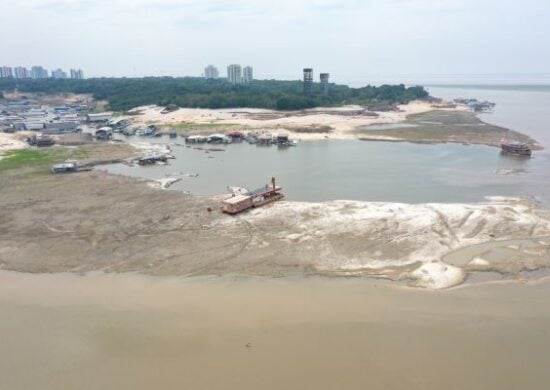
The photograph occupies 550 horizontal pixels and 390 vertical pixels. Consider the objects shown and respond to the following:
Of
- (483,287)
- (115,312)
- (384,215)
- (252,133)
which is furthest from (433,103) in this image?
(115,312)

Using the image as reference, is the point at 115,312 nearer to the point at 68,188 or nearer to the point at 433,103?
the point at 68,188

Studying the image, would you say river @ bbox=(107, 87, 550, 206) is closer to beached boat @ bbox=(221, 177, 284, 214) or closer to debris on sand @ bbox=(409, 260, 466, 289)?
beached boat @ bbox=(221, 177, 284, 214)

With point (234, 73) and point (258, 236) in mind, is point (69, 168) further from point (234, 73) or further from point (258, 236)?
point (234, 73)

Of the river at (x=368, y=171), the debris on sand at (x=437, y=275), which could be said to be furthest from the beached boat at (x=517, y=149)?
the debris on sand at (x=437, y=275)

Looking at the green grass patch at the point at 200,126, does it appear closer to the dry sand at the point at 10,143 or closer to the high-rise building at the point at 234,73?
the dry sand at the point at 10,143

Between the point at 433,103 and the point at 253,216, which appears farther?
the point at 433,103

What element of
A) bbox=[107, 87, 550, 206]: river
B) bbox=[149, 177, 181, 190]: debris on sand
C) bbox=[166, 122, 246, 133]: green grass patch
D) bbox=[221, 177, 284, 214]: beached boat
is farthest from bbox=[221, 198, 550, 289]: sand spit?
bbox=[166, 122, 246, 133]: green grass patch

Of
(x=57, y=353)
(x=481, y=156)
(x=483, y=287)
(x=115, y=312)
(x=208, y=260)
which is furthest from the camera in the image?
(x=481, y=156)

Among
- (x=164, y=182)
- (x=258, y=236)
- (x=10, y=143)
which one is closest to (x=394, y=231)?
(x=258, y=236)
